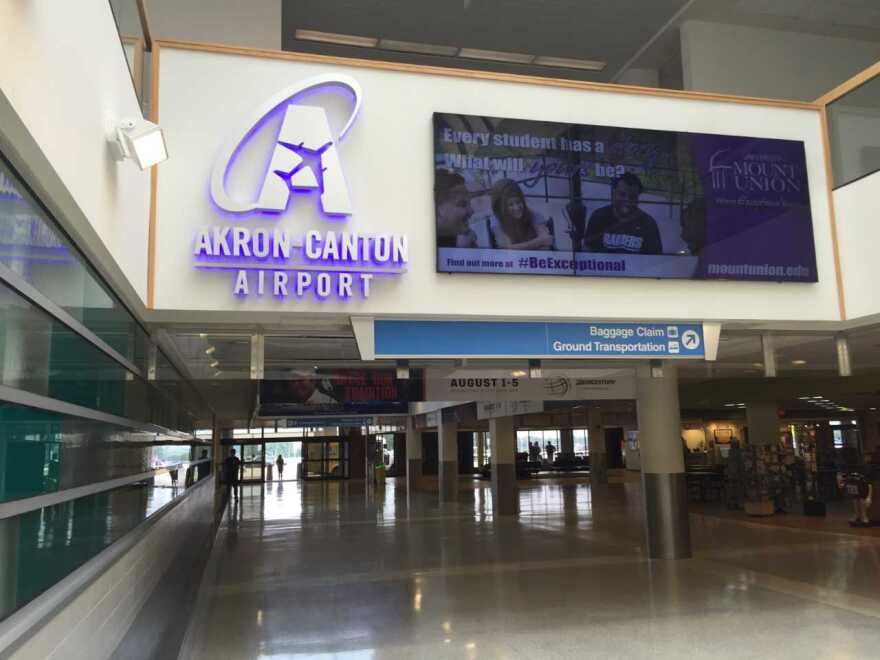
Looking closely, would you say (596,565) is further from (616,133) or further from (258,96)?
(258,96)

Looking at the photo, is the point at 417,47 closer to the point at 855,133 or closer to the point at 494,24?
the point at 494,24

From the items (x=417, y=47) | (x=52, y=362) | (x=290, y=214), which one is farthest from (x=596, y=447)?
(x=52, y=362)

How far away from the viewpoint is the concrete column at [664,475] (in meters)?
10.8

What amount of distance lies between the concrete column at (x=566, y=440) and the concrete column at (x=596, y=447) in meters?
15.2

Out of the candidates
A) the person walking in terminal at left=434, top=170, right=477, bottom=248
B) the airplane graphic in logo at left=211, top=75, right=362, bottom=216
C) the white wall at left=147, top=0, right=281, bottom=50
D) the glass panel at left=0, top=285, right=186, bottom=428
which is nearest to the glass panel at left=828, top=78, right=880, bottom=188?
the person walking in terminal at left=434, top=170, right=477, bottom=248

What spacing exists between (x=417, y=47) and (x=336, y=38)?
5.40ft

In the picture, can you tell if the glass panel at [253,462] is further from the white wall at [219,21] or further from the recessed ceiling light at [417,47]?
the white wall at [219,21]

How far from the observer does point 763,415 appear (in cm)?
1994

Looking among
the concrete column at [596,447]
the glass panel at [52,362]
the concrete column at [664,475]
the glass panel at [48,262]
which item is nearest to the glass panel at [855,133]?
the concrete column at [664,475]

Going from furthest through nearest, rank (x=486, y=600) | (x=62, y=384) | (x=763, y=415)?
(x=763, y=415) < (x=486, y=600) < (x=62, y=384)

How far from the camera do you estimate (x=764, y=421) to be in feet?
65.5

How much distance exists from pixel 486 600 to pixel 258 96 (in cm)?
592

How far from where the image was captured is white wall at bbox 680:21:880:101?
43.9 ft

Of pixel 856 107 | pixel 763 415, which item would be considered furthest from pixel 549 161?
pixel 763 415
